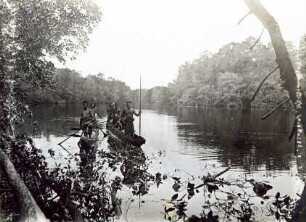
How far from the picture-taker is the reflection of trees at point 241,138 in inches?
378

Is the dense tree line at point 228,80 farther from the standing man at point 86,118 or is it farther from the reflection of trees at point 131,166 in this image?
the reflection of trees at point 131,166

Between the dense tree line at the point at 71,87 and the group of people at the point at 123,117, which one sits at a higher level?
the dense tree line at the point at 71,87

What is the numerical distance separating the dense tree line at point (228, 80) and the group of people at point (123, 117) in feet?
3.06

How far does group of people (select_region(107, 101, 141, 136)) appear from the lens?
9055 mm

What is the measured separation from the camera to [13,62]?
5215 millimetres

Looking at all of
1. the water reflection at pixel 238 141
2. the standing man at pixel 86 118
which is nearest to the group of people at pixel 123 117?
the standing man at pixel 86 118

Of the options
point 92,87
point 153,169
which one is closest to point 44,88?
point 92,87

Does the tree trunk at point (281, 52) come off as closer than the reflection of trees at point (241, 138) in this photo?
Yes

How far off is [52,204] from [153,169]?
4783 millimetres

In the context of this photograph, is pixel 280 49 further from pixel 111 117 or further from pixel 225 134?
pixel 225 134

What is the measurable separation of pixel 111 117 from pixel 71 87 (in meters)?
4.07

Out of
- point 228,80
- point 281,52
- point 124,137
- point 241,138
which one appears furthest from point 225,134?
point 281,52

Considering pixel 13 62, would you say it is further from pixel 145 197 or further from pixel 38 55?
pixel 145 197

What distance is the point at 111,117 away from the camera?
393 inches
